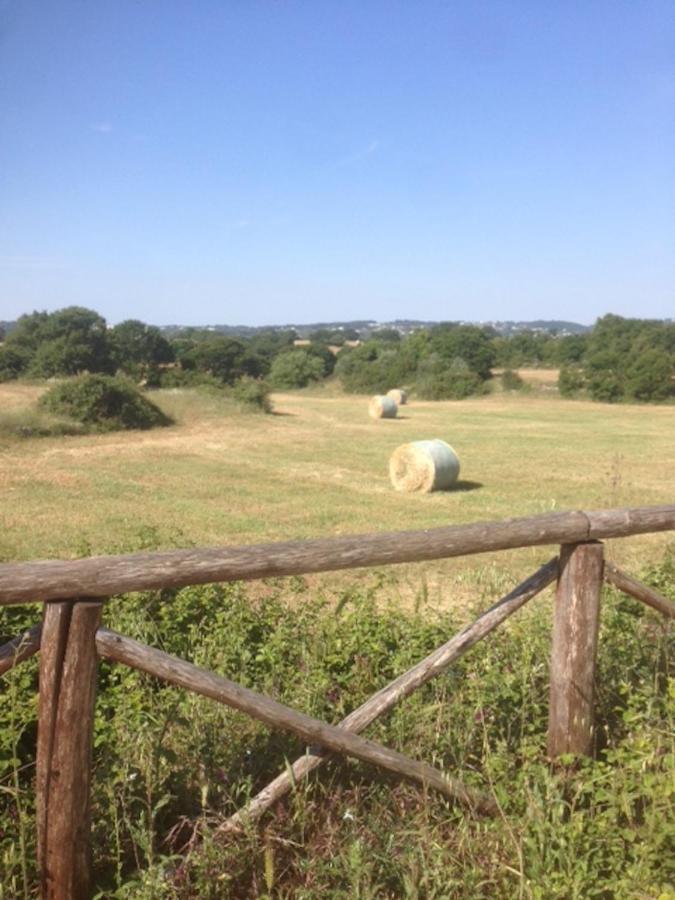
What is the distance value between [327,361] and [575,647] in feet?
213

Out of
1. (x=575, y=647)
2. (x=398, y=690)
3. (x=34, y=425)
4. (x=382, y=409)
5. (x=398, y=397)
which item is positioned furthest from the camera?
(x=398, y=397)

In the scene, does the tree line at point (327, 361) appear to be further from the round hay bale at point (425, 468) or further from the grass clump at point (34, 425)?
the round hay bale at point (425, 468)

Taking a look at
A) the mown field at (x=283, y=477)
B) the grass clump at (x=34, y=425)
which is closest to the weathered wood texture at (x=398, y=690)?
the mown field at (x=283, y=477)

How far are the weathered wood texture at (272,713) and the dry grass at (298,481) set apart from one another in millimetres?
1806

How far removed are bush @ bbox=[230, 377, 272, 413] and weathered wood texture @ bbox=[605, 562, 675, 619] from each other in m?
32.2

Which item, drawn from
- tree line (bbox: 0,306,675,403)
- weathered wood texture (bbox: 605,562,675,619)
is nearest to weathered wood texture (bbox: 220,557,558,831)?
weathered wood texture (bbox: 605,562,675,619)

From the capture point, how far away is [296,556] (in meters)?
2.73

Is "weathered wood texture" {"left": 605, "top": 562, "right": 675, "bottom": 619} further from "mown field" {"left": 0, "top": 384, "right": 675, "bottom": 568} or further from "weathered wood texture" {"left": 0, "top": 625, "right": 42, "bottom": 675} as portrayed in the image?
"mown field" {"left": 0, "top": 384, "right": 675, "bottom": 568}

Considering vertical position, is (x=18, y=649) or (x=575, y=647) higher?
(x=18, y=649)

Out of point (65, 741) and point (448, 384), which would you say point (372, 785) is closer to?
point (65, 741)

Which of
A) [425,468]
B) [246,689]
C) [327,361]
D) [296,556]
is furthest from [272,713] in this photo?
[327,361]

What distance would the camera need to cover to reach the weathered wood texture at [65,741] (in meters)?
2.41

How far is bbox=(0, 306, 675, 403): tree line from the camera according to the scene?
1752 inches

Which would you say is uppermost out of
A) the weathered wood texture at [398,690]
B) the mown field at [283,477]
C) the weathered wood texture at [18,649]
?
the weathered wood texture at [18,649]
